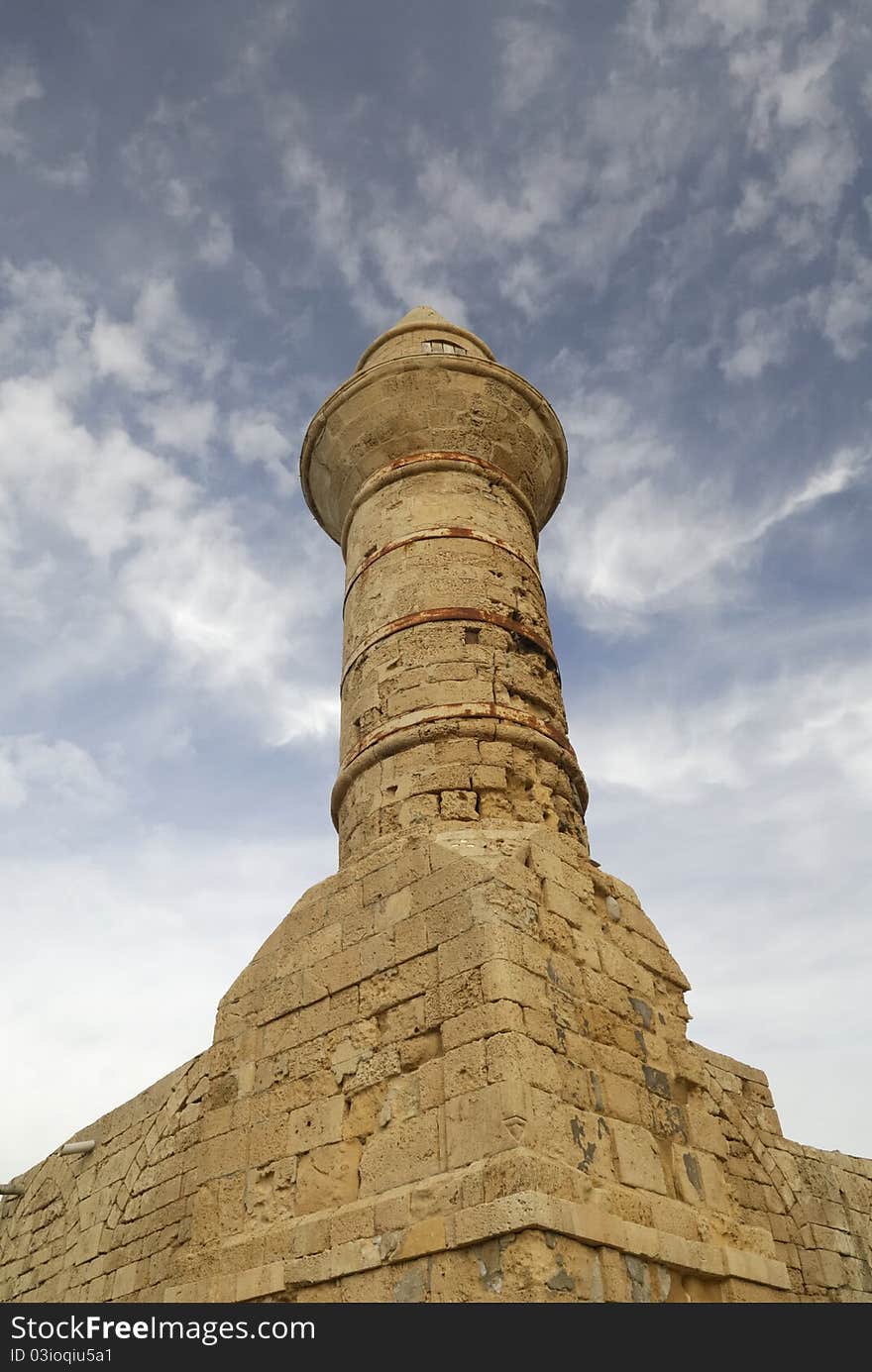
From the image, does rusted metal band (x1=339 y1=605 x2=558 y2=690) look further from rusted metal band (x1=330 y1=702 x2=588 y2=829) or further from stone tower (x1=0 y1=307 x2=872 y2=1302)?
rusted metal band (x1=330 y1=702 x2=588 y2=829)

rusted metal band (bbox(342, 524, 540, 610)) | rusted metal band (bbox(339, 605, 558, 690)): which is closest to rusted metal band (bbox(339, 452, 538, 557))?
rusted metal band (bbox(342, 524, 540, 610))

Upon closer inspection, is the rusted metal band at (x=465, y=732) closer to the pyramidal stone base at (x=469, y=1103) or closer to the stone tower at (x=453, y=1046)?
the stone tower at (x=453, y=1046)

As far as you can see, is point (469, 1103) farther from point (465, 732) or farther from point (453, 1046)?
point (465, 732)

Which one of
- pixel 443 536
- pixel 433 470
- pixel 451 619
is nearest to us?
pixel 451 619

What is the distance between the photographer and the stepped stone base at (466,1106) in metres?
3.33

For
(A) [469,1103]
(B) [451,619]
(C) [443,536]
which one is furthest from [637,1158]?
(C) [443,536]

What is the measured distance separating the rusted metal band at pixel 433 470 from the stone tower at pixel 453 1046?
3cm

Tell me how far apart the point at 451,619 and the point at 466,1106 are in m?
2.70

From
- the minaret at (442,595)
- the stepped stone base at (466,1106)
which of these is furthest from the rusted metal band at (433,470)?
the stepped stone base at (466,1106)

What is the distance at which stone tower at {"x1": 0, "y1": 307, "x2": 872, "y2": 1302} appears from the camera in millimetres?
3480

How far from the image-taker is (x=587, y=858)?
4.80 meters

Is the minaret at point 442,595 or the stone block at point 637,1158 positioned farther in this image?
the minaret at point 442,595

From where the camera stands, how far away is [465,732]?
5.05 m
